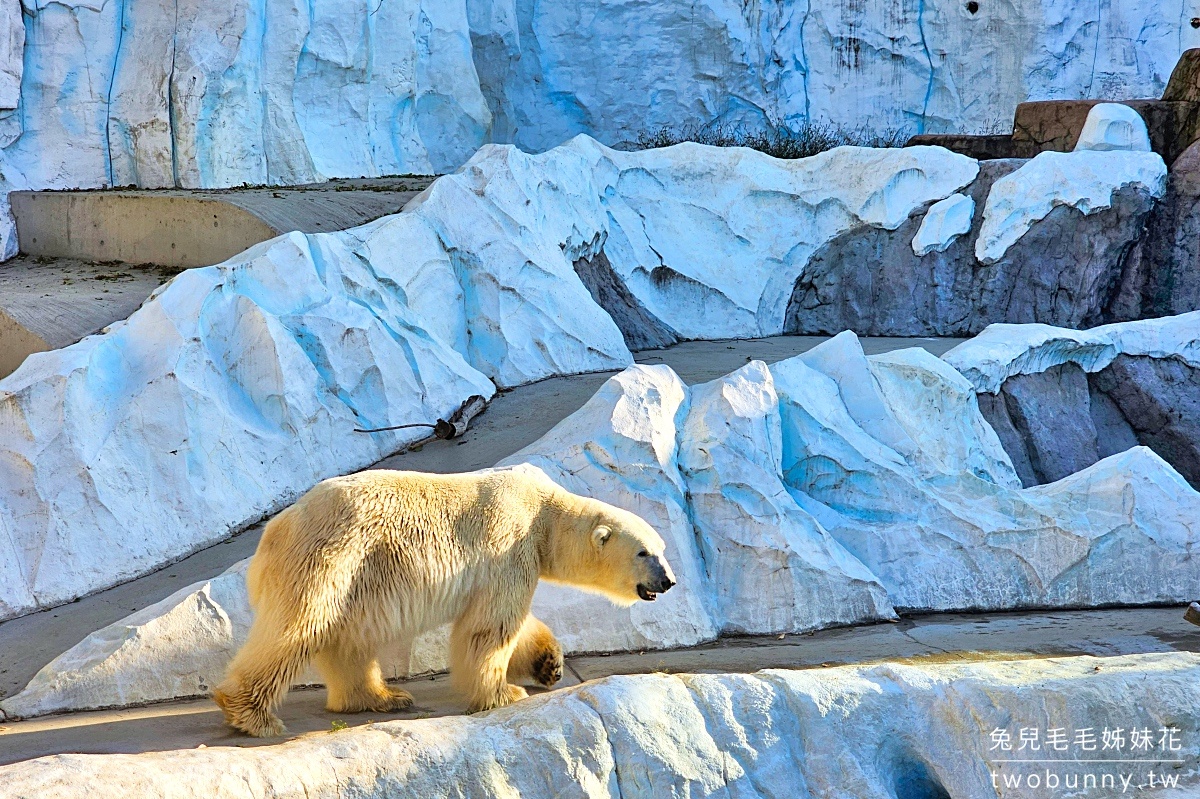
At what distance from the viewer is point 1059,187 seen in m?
10.8

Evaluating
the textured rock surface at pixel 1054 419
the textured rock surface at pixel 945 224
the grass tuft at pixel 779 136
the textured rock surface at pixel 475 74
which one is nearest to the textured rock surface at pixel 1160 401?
the textured rock surface at pixel 1054 419

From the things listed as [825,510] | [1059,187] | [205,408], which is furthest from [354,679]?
[1059,187]

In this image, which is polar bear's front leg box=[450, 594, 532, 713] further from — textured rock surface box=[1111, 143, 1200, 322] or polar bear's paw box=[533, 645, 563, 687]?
textured rock surface box=[1111, 143, 1200, 322]

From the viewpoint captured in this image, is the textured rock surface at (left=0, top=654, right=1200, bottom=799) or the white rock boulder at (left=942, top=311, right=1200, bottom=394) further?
the white rock boulder at (left=942, top=311, right=1200, bottom=394)

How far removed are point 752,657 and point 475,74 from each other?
11.7 metres

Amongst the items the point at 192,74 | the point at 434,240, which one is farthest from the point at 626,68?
the point at 434,240

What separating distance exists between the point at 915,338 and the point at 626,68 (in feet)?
24.3

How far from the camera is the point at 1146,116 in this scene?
37.6 feet

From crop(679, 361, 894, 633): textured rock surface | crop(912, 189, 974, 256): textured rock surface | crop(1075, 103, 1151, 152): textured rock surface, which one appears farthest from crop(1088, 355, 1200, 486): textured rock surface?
crop(679, 361, 894, 633): textured rock surface

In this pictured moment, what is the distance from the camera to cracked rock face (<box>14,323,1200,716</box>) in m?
5.34

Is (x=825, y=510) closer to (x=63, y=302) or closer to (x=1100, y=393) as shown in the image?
(x=1100, y=393)

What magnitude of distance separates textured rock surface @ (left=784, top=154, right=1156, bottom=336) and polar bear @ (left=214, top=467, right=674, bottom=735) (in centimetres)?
789

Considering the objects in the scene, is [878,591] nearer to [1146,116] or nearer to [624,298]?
[624,298]

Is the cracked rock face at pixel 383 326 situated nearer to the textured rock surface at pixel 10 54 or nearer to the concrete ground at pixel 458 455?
the concrete ground at pixel 458 455
